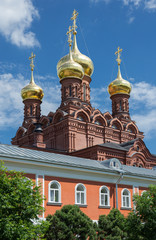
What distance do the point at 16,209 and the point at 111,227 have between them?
554cm

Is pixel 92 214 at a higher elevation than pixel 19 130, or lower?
lower

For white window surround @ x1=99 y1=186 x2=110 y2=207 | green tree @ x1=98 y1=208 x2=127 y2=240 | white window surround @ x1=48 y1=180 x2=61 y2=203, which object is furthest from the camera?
white window surround @ x1=99 y1=186 x2=110 y2=207

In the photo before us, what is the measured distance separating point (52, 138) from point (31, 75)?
395 inches

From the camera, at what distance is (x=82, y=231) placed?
40.9ft

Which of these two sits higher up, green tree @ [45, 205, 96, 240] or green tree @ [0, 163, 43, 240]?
green tree @ [0, 163, 43, 240]

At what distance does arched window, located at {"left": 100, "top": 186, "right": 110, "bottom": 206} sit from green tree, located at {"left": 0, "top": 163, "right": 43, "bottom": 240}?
6.32 m

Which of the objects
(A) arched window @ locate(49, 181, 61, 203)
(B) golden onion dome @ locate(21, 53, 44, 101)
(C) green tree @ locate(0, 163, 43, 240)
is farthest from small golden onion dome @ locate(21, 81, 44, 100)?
(C) green tree @ locate(0, 163, 43, 240)

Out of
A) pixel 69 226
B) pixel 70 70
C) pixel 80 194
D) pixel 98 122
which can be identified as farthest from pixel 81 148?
pixel 69 226

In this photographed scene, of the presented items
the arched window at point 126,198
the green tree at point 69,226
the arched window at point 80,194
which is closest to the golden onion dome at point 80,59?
the arched window at point 126,198

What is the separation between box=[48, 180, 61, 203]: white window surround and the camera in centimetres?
1416

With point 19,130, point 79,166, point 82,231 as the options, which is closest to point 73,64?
point 19,130

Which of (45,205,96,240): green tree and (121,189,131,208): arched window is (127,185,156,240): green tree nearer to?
(45,205,96,240): green tree

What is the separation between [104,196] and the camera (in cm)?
1612

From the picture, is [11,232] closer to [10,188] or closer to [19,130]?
[10,188]
